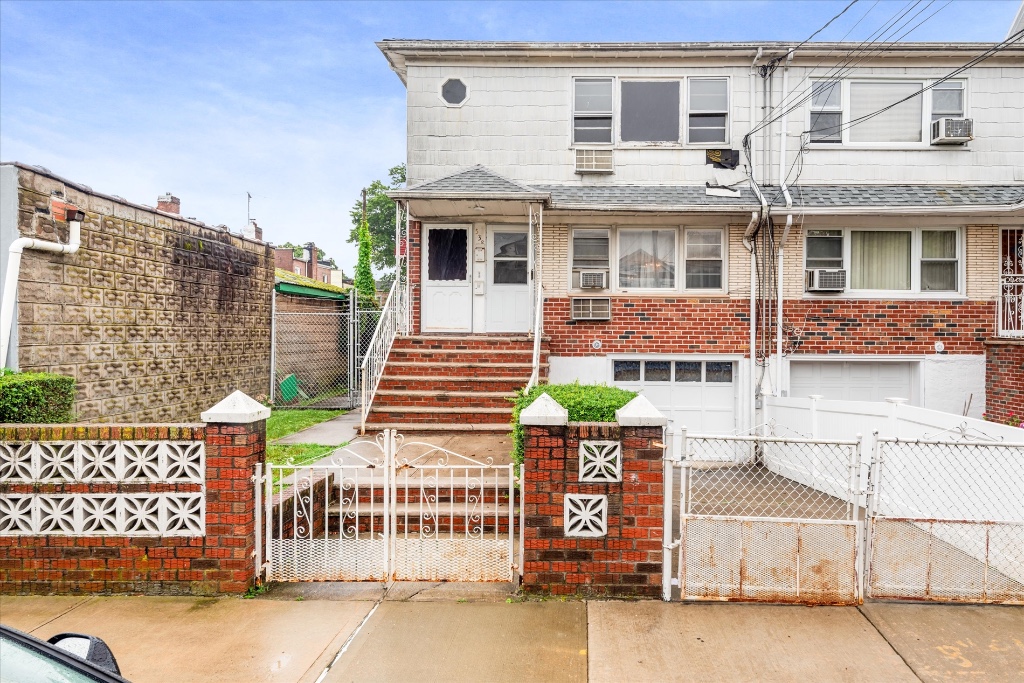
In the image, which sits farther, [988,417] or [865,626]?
[988,417]

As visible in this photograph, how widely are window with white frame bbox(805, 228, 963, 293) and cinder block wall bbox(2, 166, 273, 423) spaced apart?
11.3 m

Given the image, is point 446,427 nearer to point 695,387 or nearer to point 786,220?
point 695,387

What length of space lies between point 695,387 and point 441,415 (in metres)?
4.97

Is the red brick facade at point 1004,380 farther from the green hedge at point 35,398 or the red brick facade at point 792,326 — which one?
the green hedge at point 35,398

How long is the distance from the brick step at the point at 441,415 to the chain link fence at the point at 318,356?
493cm

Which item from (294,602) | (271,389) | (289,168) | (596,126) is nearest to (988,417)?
(596,126)

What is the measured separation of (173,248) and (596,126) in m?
7.95

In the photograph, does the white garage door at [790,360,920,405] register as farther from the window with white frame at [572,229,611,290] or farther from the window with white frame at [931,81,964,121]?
the window with white frame at [931,81,964,121]

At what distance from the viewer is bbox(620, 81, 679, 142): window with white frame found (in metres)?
11.6

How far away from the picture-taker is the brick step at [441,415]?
911 centimetres

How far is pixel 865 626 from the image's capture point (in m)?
4.30

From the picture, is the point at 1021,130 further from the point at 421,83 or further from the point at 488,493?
the point at 488,493

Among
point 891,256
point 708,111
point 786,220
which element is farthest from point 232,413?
point 891,256

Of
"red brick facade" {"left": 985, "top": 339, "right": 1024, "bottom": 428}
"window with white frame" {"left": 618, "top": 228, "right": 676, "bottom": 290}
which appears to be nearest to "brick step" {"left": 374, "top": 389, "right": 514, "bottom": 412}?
"window with white frame" {"left": 618, "top": 228, "right": 676, "bottom": 290}
